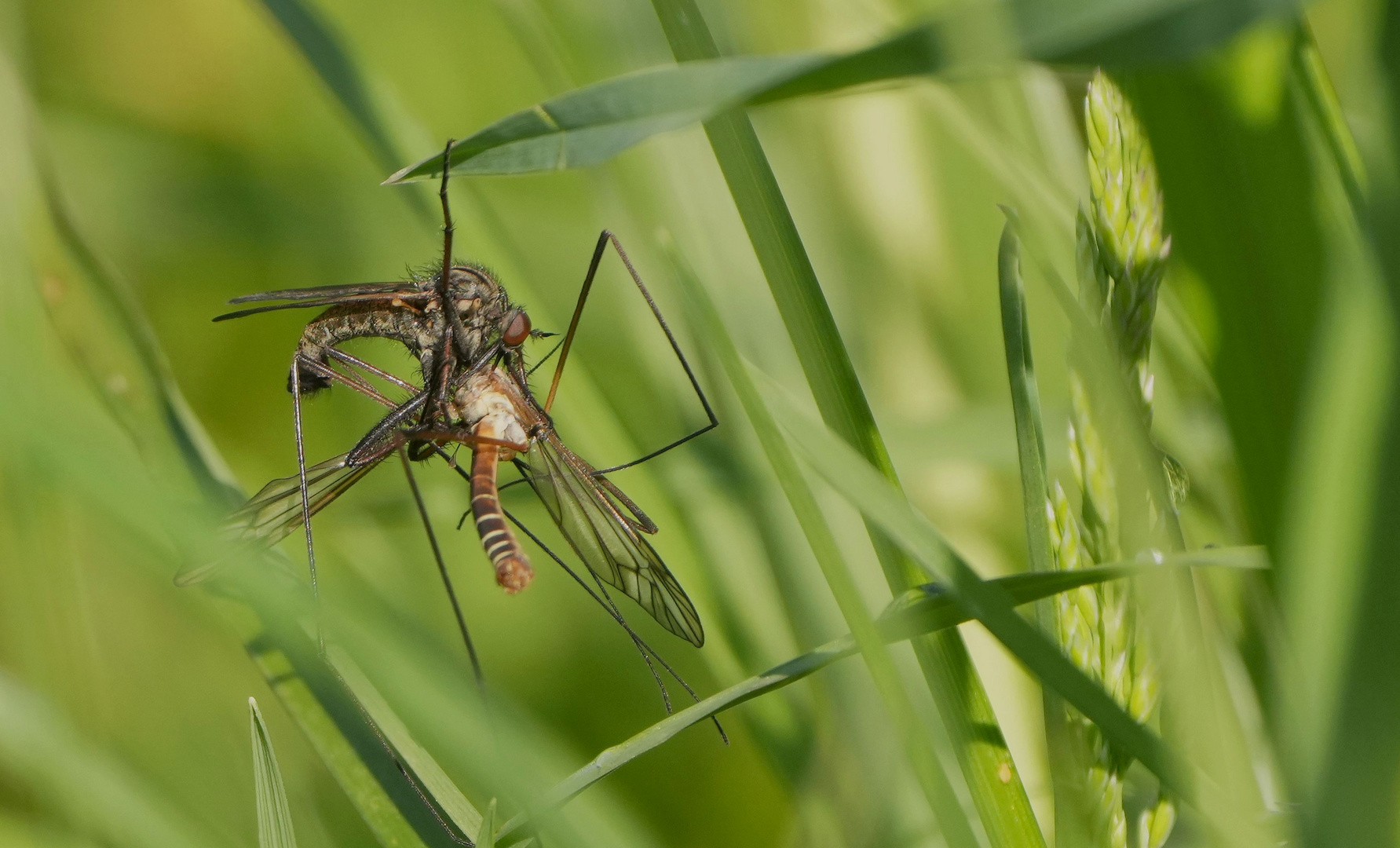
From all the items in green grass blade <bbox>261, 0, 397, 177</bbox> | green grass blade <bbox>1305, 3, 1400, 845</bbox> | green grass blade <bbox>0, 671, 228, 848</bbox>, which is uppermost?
green grass blade <bbox>261, 0, 397, 177</bbox>

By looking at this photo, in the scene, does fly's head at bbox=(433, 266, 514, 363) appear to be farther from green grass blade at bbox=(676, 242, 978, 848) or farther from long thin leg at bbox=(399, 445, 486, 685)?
green grass blade at bbox=(676, 242, 978, 848)

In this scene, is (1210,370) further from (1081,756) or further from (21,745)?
(21,745)

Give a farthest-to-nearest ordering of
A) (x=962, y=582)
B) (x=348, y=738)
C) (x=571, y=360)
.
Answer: (x=571, y=360), (x=348, y=738), (x=962, y=582)

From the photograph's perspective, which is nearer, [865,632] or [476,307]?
[865,632]

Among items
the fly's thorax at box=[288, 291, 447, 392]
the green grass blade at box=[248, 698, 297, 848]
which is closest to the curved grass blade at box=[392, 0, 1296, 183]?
the green grass blade at box=[248, 698, 297, 848]

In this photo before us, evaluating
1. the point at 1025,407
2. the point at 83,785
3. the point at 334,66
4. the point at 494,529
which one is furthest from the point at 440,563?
the point at 1025,407

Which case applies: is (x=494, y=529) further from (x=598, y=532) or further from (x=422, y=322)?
(x=422, y=322)

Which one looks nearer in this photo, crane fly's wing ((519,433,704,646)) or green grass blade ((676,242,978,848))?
green grass blade ((676,242,978,848))
